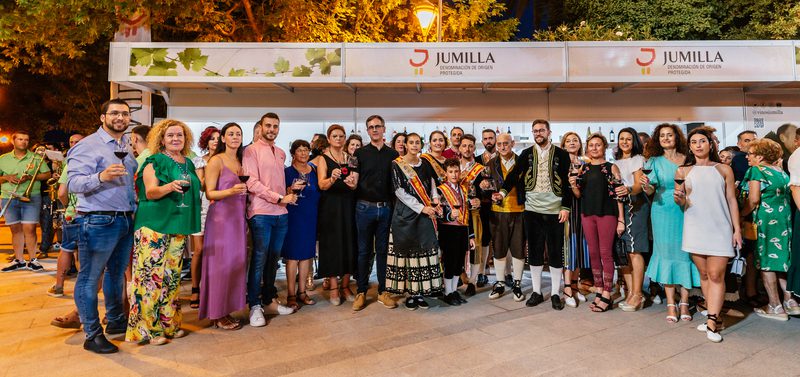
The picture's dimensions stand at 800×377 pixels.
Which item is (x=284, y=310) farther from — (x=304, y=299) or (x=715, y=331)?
(x=715, y=331)

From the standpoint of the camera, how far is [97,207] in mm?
3486

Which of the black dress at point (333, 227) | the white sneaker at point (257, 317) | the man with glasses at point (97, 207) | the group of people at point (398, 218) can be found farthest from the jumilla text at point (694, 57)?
the man with glasses at point (97, 207)

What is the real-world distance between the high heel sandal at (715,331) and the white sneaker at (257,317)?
387cm

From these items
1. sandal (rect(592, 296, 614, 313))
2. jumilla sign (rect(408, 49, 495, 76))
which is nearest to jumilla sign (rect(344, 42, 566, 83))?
jumilla sign (rect(408, 49, 495, 76))

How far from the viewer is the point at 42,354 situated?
354 cm

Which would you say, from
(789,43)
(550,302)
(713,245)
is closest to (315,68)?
(550,302)

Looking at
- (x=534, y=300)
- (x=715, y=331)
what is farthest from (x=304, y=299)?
(x=715, y=331)

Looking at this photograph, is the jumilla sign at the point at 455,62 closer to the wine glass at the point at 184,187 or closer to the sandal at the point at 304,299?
the sandal at the point at 304,299

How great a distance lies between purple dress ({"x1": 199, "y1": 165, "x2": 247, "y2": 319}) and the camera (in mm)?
4008

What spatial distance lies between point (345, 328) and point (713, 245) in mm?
3276

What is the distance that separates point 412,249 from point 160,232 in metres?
2.27

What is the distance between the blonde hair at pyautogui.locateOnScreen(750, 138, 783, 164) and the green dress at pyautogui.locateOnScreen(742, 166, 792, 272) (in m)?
0.10

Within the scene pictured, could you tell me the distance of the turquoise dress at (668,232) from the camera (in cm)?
427

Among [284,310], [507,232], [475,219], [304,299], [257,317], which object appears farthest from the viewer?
[475,219]
